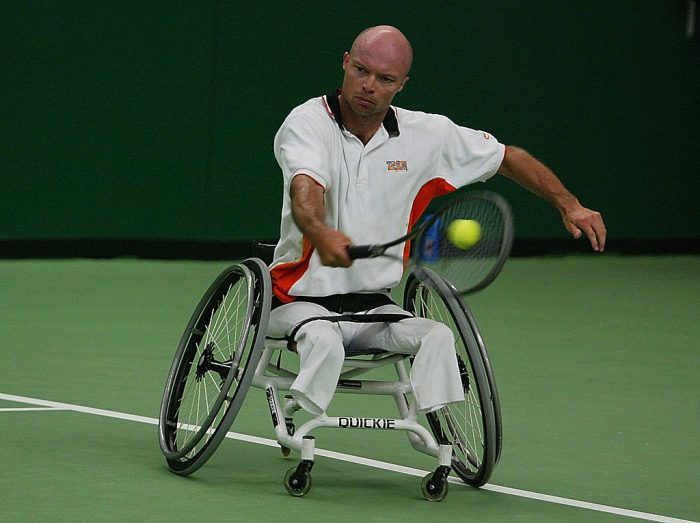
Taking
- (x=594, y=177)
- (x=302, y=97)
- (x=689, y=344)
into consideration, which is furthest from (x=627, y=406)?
(x=594, y=177)

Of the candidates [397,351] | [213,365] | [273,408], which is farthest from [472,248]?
[213,365]

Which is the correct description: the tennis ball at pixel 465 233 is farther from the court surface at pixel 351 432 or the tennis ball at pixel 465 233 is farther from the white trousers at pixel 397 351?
the court surface at pixel 351 432

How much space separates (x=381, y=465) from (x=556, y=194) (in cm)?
103

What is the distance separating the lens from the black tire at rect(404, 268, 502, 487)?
4012 millimetres

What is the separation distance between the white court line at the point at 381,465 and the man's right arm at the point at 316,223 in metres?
0.96

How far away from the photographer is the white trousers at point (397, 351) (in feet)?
13.1

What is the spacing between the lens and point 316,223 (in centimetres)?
389

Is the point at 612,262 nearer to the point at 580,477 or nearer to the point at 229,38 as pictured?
the point at 229,38

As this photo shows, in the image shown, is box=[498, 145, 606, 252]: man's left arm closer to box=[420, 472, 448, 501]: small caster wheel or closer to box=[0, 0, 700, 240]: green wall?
box=[420, 472, 448, 501]: small caster wheel

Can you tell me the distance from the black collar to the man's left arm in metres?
0.38

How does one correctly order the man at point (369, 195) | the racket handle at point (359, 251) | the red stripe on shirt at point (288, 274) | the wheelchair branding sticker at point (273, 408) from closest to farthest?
the racket handle at point (359, 251), the man at point (369, 195), the wheelchair branding sticker at point (273, 408), the red stripe on shirt at point (288, 274)

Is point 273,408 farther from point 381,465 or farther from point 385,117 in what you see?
point 385,117

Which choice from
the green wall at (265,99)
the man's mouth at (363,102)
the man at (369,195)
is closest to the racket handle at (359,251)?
the man at (369,195)

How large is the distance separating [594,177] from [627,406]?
6.33 metres
